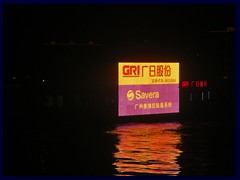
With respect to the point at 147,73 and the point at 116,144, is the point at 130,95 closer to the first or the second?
the point at 147,73

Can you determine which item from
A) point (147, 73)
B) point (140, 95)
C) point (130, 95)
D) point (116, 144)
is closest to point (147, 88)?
point (140, 95)

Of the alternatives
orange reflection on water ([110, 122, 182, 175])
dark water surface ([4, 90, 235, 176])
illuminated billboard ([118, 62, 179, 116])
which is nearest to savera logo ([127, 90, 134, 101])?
illuminated billboard ([118, 62, 179, 116])

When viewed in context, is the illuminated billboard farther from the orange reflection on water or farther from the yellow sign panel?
the orange reflection on water

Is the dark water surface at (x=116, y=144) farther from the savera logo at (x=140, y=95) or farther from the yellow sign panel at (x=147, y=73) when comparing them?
the yellow sign panel at (x=147, y=73)

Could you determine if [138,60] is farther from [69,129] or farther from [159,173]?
[159,173]

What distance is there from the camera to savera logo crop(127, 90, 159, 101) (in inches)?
763

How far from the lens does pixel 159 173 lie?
10.7 meters

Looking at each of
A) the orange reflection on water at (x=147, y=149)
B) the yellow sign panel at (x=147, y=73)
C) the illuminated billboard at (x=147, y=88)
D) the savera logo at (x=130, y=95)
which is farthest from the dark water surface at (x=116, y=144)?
the yellow sign panel at (x=147, y=73)

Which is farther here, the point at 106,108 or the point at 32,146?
the point at 106,108

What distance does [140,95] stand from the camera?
19.6 meters

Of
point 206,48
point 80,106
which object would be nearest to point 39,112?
point 80,106

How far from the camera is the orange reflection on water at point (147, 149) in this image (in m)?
11.2

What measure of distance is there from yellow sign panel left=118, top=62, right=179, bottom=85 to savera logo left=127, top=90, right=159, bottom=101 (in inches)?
13.1

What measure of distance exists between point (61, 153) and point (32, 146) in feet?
4.23
